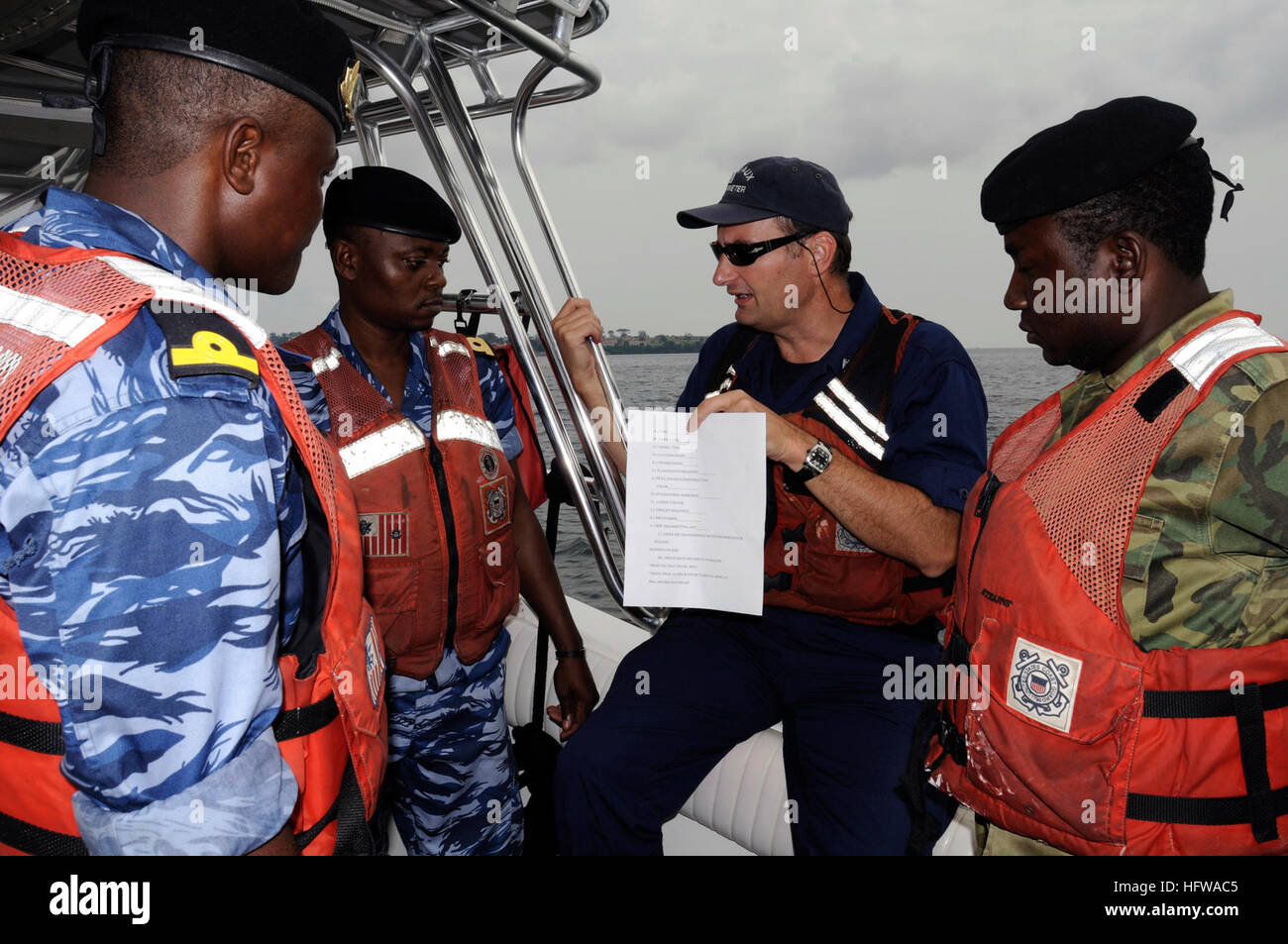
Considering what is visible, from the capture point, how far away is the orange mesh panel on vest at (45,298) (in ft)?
2.16

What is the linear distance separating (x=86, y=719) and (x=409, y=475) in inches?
52.7

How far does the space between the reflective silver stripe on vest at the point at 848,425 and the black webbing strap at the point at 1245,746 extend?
85 centimetres

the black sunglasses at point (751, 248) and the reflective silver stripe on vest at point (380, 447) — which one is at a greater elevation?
the black sunglasses at point (751, 248)

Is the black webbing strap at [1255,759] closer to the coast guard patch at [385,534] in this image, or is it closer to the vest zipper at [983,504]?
the vest zipper at [983,504]

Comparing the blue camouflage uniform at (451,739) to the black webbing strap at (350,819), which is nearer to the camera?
the black webbing strap at (350,819)

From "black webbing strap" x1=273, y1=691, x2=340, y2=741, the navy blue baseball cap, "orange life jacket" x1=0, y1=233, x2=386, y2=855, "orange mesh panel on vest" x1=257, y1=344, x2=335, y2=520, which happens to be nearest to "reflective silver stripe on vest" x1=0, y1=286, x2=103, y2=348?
"orange life jacket" x1=0, y1=233, x2=386, y2=855

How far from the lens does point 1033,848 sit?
132 cm

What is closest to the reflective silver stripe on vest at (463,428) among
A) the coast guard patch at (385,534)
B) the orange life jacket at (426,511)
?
the orange life jacket at (426,511)

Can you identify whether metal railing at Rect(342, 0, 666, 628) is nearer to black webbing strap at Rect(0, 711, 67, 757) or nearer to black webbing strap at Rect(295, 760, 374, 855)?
black webbing strap at Rect(295, 760, 374, 855)

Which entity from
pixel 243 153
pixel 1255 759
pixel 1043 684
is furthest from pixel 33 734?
pixel 1255 759

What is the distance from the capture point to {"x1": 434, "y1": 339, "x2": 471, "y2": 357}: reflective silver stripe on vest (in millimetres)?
2244

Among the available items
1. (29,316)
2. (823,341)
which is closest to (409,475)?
(823,341)

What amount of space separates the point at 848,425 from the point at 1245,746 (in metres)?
1.00
